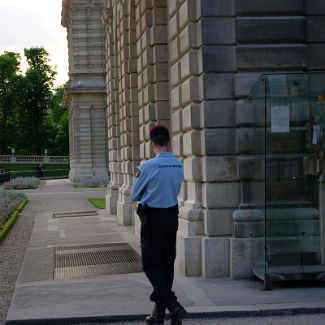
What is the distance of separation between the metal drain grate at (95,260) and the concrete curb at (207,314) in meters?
3.19

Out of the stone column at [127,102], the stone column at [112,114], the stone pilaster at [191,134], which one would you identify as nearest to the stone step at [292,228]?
the stone pilaster at [191,134]

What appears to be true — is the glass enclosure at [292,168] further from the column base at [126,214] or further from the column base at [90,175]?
the column base at [90,175]

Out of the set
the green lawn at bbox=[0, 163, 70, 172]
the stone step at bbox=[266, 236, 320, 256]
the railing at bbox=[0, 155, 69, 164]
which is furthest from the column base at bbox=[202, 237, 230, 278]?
the railing at bbox=[0, 155, 69, 164]

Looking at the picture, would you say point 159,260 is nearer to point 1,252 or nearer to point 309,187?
point 309,187

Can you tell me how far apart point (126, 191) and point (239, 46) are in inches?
370

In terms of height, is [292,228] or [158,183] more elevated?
[158,183]

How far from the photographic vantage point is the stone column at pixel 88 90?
5591 centimetres

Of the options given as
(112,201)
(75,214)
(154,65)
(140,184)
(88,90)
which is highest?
(88,90)

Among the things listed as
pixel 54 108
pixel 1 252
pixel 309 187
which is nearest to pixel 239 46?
pixel 309 187

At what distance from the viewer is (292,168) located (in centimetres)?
1013

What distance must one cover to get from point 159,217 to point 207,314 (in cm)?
139

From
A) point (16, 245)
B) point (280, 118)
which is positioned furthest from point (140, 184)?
point (16, 245)

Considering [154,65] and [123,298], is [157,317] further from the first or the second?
[154,65]

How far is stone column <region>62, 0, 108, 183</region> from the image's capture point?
55.9 m
